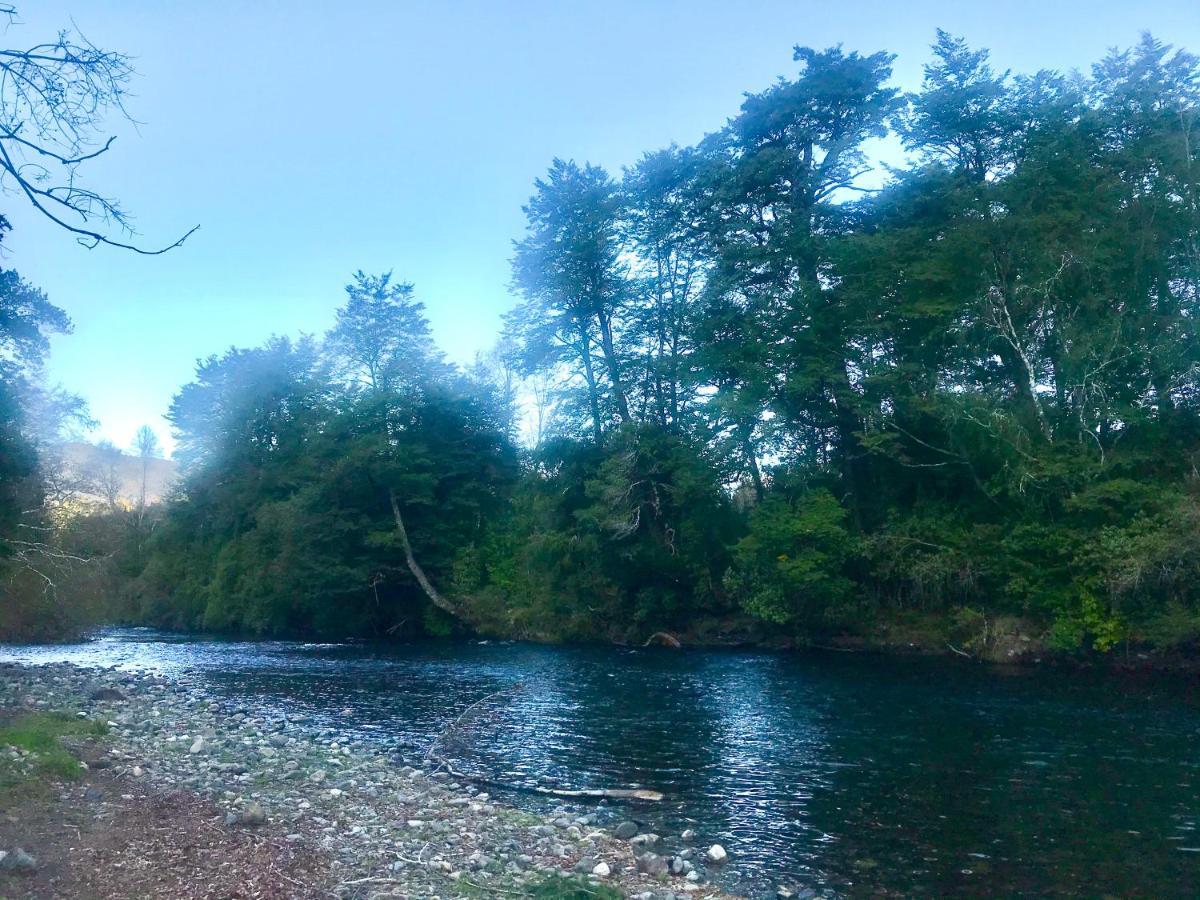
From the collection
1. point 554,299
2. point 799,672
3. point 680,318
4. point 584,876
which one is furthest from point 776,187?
point 584,876

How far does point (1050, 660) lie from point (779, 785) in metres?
16.7

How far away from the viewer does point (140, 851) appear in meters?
7.50

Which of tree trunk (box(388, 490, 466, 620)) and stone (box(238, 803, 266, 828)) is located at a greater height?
tree trunk (box(388, 490, 466, 620))

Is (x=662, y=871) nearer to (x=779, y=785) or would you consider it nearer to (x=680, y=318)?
(x=779, y=785)

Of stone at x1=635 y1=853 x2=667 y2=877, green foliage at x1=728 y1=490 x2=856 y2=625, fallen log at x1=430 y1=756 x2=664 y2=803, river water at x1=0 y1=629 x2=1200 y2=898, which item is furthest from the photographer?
green foliage at x1=728 y1=490 x2=856 y2=625

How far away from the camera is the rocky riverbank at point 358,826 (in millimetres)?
7613

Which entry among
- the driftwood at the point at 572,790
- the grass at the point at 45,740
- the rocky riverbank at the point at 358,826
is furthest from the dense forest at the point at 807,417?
the driftwood at the point at 572,790

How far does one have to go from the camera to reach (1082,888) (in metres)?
8.41

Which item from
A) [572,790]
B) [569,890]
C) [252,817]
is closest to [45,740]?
[252,817]

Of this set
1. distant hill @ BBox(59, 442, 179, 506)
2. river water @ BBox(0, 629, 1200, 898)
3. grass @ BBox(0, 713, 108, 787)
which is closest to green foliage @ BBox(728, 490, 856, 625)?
river water @ BBox(0, 629, 1200, 898)

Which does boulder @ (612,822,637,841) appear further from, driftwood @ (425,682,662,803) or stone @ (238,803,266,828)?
stone @ (238,803,266,828)

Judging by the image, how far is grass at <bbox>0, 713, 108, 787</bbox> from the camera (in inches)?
383

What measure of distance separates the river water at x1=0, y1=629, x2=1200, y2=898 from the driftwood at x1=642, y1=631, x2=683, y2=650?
705 centimetres

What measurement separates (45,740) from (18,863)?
5.47 meters
